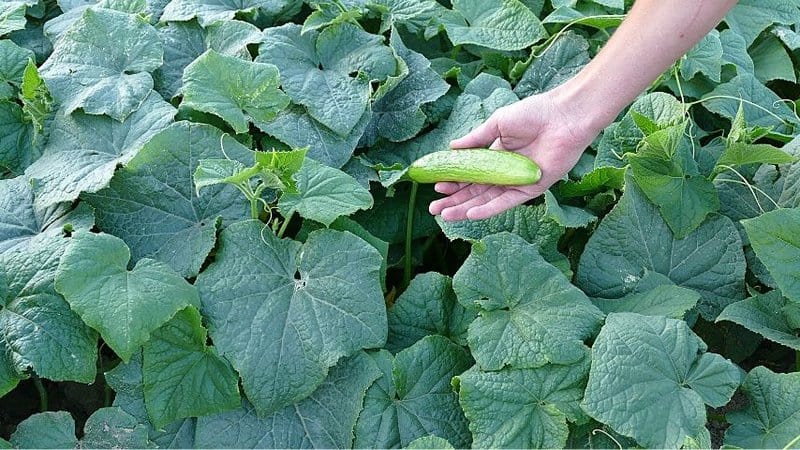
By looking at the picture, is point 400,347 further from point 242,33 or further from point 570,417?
point 242,33

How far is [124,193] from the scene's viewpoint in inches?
95.0

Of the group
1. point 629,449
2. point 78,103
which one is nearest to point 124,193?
point 78,103

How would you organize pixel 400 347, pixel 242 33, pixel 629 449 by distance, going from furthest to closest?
pixel 242 33 → pixel 400 347 → pixel 629 449

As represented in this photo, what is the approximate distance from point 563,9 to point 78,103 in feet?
5.94

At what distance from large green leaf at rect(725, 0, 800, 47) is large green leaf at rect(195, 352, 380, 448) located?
237 cm

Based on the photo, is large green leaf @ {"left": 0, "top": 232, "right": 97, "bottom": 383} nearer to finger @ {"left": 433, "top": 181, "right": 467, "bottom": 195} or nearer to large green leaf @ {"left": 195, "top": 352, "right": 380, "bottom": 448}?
large green leaf @ {"left": 195, "top": 352, "right": 380, "bottom": 448}

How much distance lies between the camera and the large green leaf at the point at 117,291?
1.96 metres

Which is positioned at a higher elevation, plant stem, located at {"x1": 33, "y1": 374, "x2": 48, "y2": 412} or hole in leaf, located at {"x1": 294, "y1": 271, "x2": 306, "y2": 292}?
hole in leaf, located at {"x1": 294, "y1": 271, "x2": 306, "y2": 292}

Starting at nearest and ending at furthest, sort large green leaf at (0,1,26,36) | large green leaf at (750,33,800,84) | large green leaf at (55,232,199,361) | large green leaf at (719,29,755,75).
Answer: large green leaf at (55,232,199,361) → large green leaf at (0,1,26,36) → large green leaf at (719,29,755,75) → large green leaf at (750,33,800,84)

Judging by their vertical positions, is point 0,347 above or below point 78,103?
below

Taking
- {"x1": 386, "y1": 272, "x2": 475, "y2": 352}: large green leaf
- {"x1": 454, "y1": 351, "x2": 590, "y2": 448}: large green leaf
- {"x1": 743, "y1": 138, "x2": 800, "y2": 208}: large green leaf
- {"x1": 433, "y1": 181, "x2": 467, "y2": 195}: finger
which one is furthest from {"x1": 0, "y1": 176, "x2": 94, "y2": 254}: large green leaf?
{"x1": 743, "y1": 138, "x2": 800, "y2": 208}: large green leaf

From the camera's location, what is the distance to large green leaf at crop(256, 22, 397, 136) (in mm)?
2668

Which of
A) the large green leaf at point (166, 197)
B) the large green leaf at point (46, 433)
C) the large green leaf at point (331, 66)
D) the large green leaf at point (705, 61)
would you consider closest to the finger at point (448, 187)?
the large green leaf at point (331, 66)

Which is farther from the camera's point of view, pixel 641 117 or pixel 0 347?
pixel 641 117
